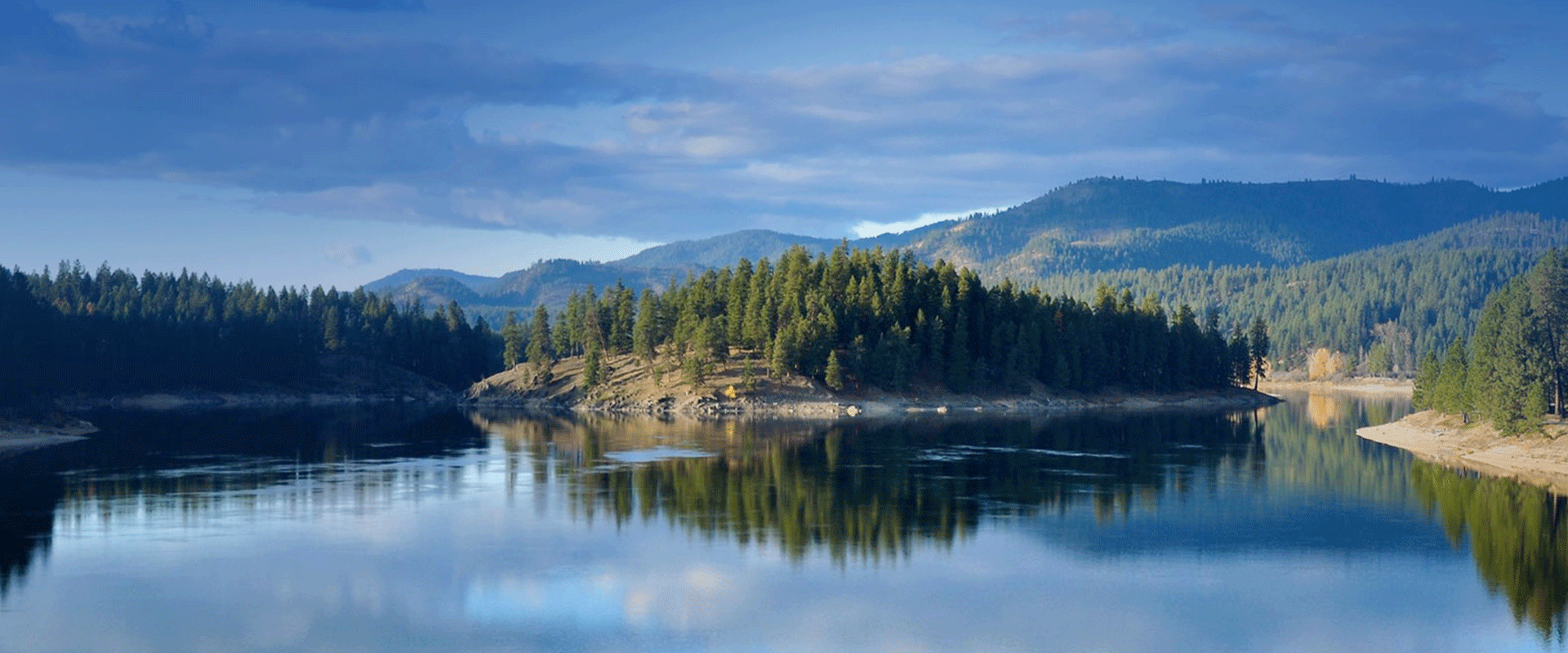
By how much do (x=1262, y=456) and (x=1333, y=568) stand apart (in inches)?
1975

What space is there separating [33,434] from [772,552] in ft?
278

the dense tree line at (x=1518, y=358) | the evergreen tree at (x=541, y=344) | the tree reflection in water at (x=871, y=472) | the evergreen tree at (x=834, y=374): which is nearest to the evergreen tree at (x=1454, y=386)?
the dense tree line at (x=1518, y=358)

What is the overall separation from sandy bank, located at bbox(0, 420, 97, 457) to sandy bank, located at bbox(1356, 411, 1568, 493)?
109 m

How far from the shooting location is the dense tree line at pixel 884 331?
520 ft

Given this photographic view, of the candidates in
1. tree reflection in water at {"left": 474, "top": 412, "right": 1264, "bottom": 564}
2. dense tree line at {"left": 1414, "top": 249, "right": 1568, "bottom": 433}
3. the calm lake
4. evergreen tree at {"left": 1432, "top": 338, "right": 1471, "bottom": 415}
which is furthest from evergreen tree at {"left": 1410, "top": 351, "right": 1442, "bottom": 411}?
the calm lake

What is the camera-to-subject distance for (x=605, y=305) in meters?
190

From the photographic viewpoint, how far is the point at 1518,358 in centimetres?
9450

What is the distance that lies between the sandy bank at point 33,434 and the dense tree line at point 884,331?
66.9 meters

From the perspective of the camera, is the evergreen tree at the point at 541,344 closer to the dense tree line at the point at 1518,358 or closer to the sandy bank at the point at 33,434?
the sandy bank at the point at 33,434

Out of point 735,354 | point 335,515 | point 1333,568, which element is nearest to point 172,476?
point 335,515

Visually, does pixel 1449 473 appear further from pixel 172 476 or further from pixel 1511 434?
pixel 172 476

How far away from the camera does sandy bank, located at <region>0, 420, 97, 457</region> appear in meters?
105

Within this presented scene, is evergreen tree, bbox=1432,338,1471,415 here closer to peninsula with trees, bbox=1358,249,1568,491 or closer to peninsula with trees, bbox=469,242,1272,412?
peninsula with trees, bbox=1358,249,1568,491

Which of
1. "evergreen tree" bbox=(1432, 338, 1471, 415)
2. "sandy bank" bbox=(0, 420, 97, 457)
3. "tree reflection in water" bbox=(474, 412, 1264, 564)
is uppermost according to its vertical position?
"evergreen tree" bbox=(1432, 338, 1471, 415)
